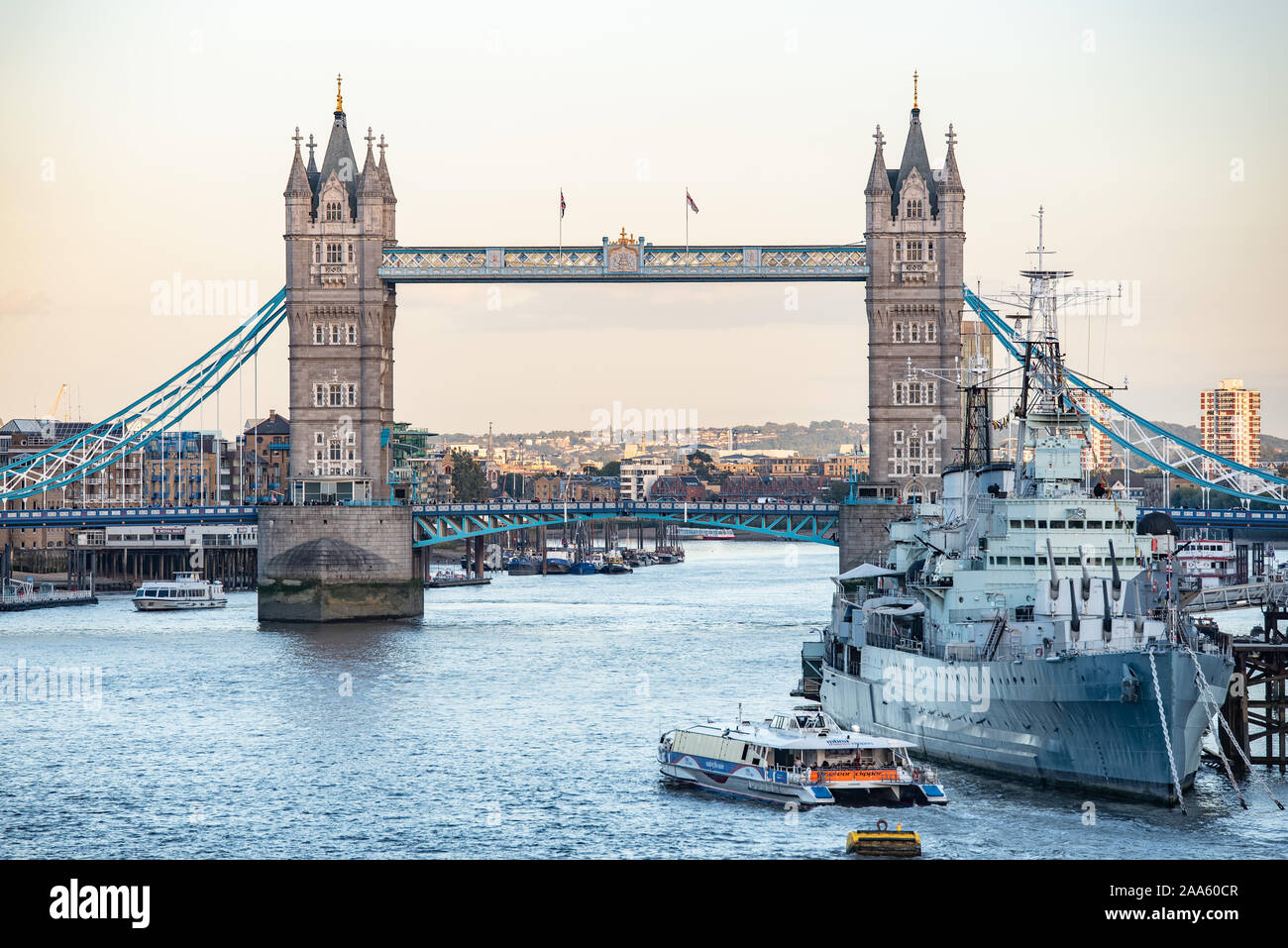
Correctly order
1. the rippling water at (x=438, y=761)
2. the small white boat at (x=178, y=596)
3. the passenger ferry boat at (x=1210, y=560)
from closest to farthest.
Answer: the rippling water at (x=438, y=761)
the small white boat at (x=178, y=596)
the passenger ferry boat at (x=1210, y=560)

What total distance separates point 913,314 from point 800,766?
4842 cm

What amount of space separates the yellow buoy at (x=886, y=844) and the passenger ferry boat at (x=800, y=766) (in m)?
4.00

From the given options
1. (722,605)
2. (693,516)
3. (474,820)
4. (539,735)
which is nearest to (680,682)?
(539,735)

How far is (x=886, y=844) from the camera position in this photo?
2725 centimetres

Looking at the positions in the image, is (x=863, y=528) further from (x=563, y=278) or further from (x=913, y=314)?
(x=563, y=278)

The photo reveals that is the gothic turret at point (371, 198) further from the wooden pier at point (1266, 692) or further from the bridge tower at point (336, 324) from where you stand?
the wooden pier at point (1266, 692)

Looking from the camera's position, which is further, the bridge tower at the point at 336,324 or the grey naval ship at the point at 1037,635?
the bridge tower at the point at 336,324

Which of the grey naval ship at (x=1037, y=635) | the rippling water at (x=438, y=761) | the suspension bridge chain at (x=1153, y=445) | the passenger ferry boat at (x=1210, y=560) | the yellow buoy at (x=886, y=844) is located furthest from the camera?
the passenger ferry boat at (x=1210, y=560)

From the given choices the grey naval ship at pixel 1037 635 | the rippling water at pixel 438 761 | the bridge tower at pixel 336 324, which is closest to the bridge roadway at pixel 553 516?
the bridge tower at pixel 336 324

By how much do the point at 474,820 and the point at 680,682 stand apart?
20.5m

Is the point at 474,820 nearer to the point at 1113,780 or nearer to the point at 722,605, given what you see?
the point at 1113,780

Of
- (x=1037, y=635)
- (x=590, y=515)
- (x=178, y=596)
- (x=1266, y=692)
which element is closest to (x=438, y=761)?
(x=1037, y=635)

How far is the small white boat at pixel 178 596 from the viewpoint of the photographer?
87.5 metres
